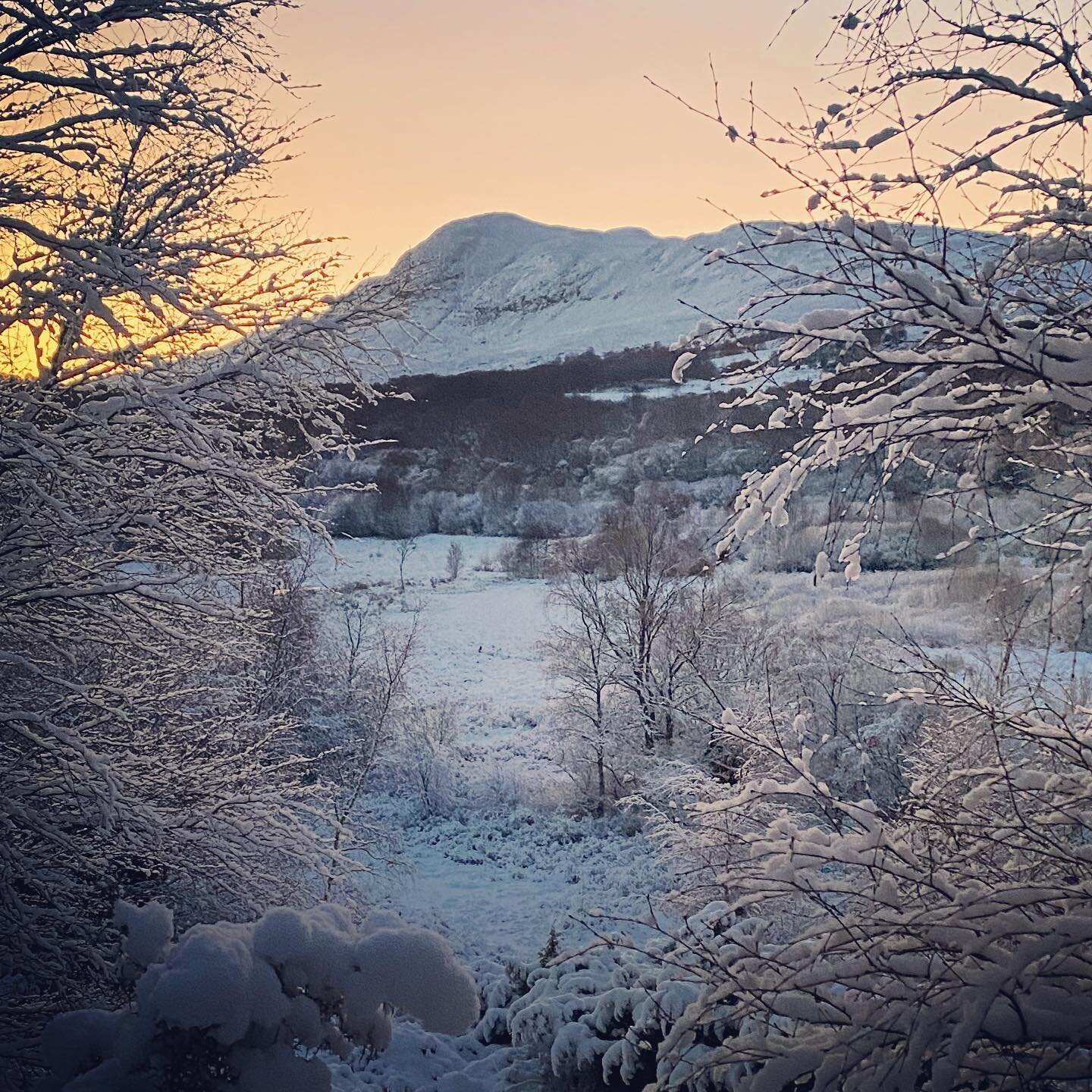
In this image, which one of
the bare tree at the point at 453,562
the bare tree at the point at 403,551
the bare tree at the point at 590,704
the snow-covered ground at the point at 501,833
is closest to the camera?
the snow-covered ground at the point at 501,833

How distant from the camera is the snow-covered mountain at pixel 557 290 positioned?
80938mm

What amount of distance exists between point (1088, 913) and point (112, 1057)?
2856mm

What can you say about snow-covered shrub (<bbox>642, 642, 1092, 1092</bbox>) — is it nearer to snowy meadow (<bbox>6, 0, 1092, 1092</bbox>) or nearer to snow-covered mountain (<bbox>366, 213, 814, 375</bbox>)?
snowy meadow (<bbox>6, 0, 1092, 1092</bbox>)

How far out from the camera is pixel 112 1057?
2557 mm

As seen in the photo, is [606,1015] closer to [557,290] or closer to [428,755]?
[428,755]

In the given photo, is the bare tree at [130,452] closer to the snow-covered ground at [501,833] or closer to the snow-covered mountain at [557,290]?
the snow-covered ground at [501,833]

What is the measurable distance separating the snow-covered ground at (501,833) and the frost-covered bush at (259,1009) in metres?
2.61

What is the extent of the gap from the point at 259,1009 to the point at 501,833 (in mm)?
11762

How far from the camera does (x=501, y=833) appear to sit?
1388 centimetres

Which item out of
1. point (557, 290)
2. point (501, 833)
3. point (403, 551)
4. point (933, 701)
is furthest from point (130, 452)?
point (557, 290)

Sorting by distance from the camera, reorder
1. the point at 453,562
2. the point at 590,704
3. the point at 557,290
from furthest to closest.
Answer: the point at 557,290 < the point at 453,562 < the point at 590,704

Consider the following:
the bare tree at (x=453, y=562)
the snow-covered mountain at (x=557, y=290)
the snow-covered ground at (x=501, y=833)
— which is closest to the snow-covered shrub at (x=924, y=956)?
the snow-covered ground at (x=501, y=833)

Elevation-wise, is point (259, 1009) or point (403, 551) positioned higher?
point (259, 1009)

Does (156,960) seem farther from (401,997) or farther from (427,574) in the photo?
(427,574)
